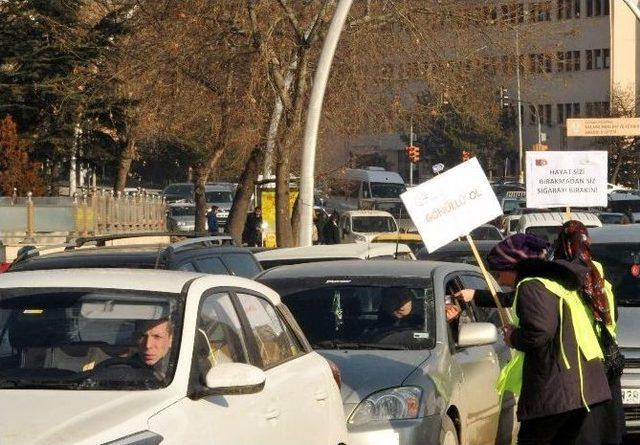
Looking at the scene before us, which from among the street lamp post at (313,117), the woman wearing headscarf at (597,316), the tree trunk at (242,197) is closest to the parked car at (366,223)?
the tree trunk at (242,197)

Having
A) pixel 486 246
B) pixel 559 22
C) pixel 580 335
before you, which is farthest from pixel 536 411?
pixel 559 22

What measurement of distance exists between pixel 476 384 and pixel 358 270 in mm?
1088

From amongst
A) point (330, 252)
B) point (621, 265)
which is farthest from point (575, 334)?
point (330, 252)

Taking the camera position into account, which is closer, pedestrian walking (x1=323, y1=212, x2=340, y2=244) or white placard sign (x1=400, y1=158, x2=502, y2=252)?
white placard sign (x1=400, y1=158, x2=502, y2=252)

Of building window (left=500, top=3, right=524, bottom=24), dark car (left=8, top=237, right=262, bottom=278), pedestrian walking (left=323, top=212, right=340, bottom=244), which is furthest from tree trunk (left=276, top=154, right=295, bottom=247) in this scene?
pedestrian walking (left=323, top=212, right=340, bottom=244)

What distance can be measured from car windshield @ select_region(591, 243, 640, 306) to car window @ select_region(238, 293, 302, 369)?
21.0 ft

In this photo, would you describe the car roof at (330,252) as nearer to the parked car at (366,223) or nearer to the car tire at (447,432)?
the car tire at (447,432)

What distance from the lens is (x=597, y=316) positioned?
26.8 ft

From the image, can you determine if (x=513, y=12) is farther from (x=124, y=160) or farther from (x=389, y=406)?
(x=124, y=160)

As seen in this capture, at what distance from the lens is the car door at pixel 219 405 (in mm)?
5598

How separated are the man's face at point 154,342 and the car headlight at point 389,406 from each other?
8.19 feet

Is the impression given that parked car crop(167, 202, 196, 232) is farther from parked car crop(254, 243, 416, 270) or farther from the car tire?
the car tire

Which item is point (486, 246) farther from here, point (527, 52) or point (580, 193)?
point (527, 52)

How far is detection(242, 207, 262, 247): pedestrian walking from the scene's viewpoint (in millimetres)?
39250
